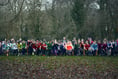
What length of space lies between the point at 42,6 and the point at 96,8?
10798 mm

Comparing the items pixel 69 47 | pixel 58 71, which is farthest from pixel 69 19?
pixel 58 71

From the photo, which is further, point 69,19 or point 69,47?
point 69,19

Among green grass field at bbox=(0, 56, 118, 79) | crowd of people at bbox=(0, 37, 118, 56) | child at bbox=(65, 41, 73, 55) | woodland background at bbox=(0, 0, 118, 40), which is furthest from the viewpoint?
woodland background at bbox=(0, 0, 118, 40)

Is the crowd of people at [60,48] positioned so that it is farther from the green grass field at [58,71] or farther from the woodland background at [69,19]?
the woodland background at [69,19]

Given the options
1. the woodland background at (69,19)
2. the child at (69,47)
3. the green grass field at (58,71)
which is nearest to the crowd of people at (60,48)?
the child at (69,47)

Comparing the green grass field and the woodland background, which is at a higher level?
the woodland background

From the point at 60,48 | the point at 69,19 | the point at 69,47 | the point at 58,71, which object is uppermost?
the point at 69,19

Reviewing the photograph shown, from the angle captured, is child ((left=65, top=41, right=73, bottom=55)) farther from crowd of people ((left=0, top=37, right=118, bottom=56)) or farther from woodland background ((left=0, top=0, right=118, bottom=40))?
woodland background ((left=0, top=0, right=118, bottom=40))

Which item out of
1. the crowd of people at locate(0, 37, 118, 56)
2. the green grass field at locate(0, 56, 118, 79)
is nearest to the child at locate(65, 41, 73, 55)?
the crowd of people at locate(0, 37, 118, 56)

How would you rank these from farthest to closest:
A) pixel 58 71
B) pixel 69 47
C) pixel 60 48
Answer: pixel 60 48
pixel 69 47
pixel 58 71

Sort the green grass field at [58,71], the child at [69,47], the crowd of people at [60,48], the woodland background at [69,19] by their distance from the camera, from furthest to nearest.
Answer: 1. the woodland background at [69,19]
2. the child at [69,47]
3. the crowd of people at [60,48]
4. the green grass field at [58,71]

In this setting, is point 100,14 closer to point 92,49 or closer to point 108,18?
point 108,18

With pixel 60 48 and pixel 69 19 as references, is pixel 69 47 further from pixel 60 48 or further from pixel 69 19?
pixel 69 19

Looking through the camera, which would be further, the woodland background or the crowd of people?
the woodland background
